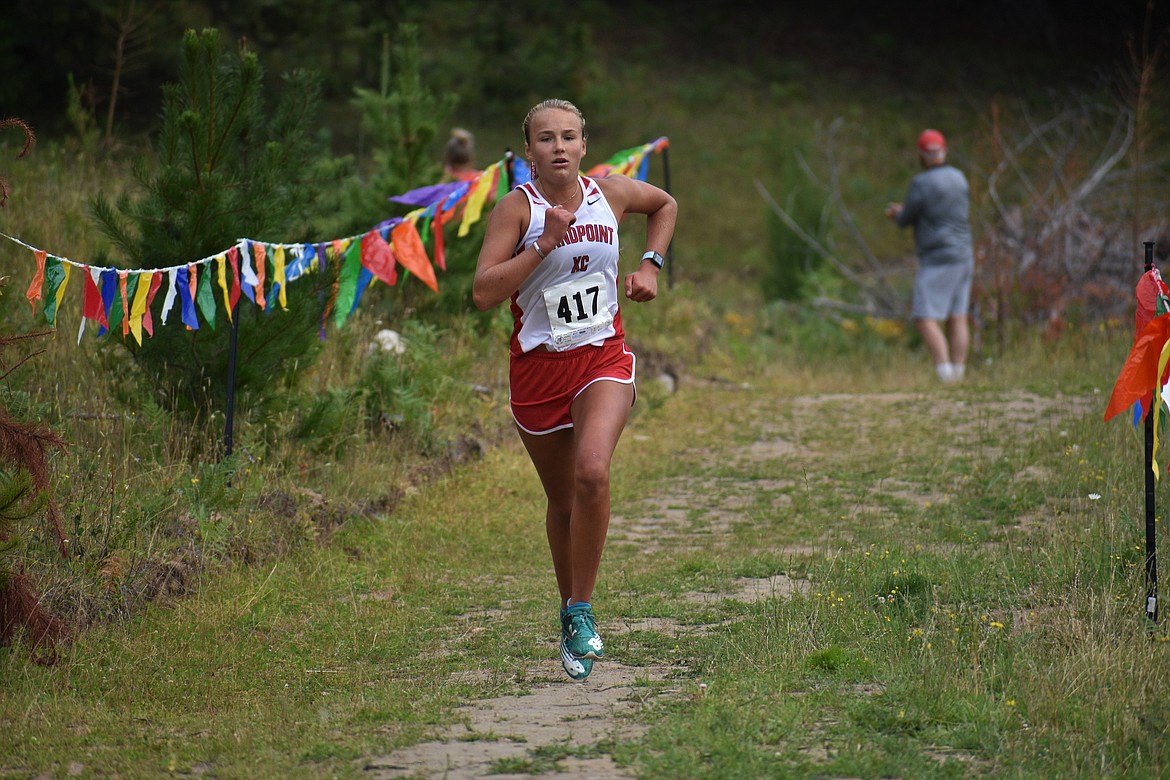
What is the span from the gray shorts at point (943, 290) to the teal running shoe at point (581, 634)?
25.8 ft

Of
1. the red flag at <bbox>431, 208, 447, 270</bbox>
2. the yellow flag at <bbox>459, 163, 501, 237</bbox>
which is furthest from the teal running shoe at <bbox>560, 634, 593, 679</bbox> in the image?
the yellow flag at <bbox>459, 163, 501, 237</bbox>

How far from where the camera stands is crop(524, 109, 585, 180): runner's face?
4645 millimetres

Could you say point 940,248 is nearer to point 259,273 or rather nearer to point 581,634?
point 259,273

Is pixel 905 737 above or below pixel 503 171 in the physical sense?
below

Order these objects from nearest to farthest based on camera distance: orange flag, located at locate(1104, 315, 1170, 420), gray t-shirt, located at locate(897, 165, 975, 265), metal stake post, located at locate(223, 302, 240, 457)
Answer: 1. orange flag, located at locate(1104, 315, 1170, 420)
2. metal stake post, located at locate(223, 302, 240, 457)
3. gray t-shirt, located at locate(897, 165, 975, 265)

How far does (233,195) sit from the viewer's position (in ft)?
22.0

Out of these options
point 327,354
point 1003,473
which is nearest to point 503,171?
point 327,354

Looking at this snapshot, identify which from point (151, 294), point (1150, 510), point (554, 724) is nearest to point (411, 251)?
point (151, 294)

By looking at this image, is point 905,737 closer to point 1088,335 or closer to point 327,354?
point 327,354

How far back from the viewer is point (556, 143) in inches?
183

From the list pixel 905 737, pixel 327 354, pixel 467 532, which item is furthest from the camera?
pixel 327 354

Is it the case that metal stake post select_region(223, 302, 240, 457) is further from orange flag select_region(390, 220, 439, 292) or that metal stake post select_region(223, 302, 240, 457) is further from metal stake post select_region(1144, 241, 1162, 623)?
metal stake post select_region(1144, 241, 1162, 623)

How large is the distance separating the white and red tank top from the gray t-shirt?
7.43 metres

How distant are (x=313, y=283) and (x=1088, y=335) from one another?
8203mm
